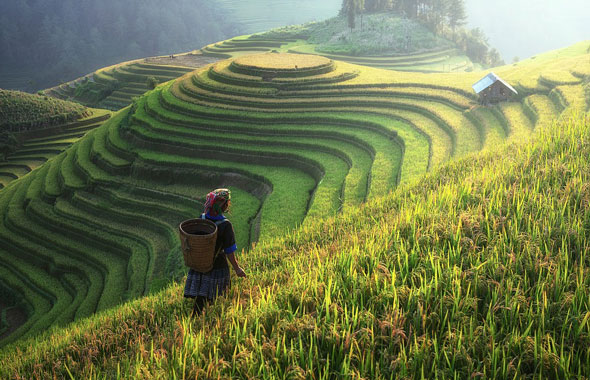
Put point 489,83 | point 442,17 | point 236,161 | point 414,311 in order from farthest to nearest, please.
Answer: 1. point 442,17
2. point 236,161
3. point 489,83
4. point 414,311

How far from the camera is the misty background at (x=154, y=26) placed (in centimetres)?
9969

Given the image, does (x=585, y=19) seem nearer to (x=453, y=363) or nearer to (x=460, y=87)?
(x=460, y=87)

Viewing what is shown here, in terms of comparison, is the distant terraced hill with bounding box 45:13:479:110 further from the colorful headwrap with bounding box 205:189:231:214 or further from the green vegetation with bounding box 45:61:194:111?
the colorful headwrap with bounding box 205:189:231:214

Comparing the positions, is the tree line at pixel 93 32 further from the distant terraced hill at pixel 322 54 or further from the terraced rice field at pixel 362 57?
the terraced rice field at pixel 362 57

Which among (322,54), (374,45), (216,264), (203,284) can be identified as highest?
(374,45)

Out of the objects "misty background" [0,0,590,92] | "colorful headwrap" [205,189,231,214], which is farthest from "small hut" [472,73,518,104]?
"misty background" [0,0,590,92]

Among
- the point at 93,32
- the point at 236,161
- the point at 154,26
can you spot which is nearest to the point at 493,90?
the point at 236,161

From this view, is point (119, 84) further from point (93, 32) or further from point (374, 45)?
point (93, 32)

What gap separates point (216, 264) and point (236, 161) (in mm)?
13528

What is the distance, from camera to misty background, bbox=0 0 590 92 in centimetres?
9969

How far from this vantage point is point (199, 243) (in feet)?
14.3

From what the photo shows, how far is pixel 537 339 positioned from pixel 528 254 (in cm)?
114

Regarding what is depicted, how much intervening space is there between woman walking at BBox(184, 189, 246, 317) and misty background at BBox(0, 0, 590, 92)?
95353 mm

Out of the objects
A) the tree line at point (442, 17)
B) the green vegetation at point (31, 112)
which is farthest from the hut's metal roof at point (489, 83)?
the tree line at point (442, 17)
